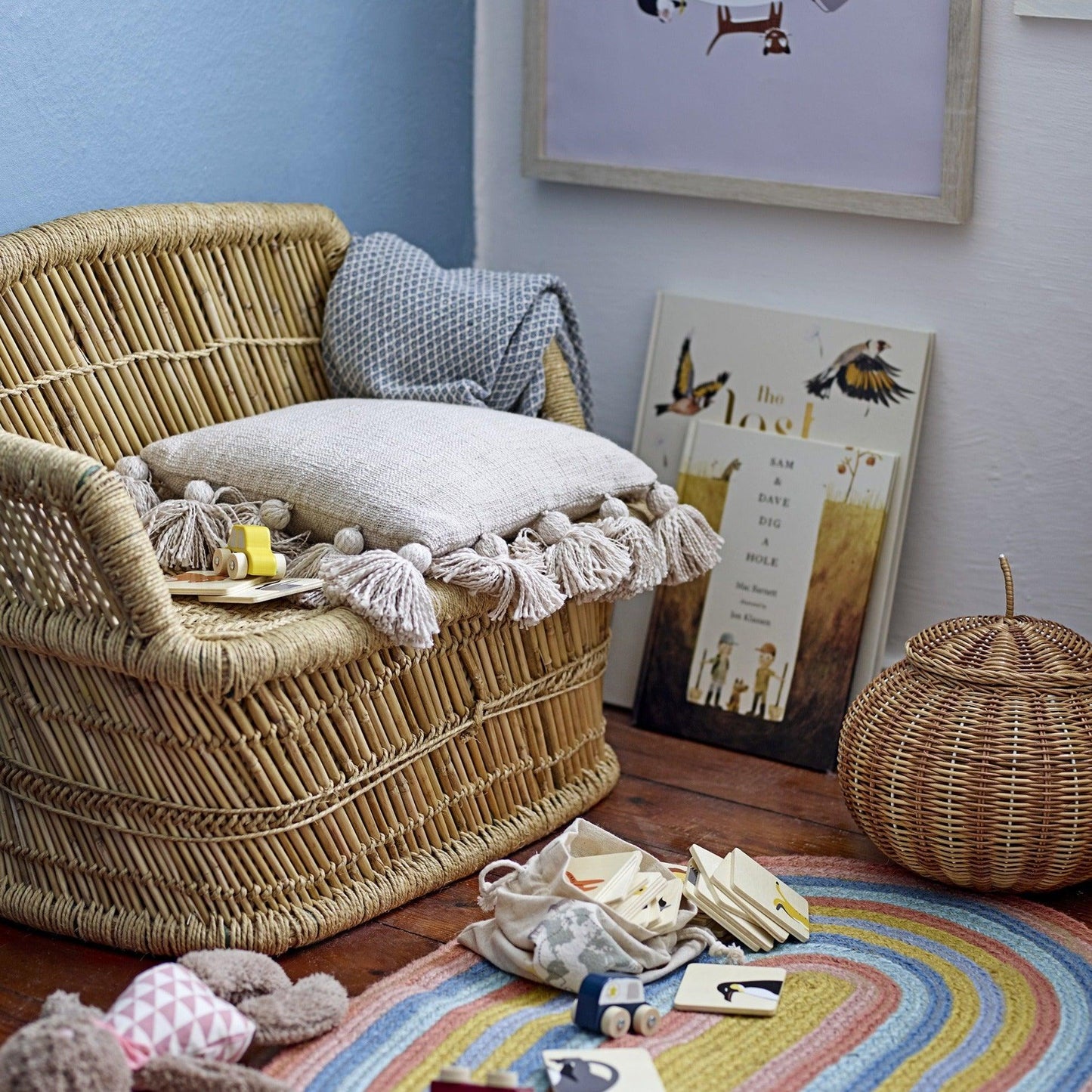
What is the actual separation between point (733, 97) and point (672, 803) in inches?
38.1

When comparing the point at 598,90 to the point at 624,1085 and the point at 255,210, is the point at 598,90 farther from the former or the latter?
the point at 624,1085

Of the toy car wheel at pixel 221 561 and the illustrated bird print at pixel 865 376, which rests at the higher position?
the illustrated bird print at pixel 865 376

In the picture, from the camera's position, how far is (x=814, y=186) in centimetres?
197

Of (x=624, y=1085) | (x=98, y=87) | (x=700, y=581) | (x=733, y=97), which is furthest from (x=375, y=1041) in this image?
(x=733, y=97)

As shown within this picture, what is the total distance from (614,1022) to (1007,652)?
0.60m

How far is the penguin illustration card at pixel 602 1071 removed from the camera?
1.24m

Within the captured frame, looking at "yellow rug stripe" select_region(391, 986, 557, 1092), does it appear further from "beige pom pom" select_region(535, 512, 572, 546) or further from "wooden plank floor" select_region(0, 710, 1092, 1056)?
"beige pom pom" select_region(535, 512, 572, 546)

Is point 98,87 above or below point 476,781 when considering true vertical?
above

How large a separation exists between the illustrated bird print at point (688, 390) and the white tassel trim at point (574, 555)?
1.65ft

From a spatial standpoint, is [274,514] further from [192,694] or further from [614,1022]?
[614,1022]

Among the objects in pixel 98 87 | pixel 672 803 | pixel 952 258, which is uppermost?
pixel 98 87

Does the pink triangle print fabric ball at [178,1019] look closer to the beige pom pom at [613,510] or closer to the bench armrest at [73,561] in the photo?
the bench armrest at [73,561]

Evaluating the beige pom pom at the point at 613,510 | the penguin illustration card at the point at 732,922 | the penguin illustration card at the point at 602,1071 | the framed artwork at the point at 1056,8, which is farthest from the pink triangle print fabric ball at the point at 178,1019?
the framed artwork at the point at 1056,8

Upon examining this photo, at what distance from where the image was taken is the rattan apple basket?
1510 millimetres
